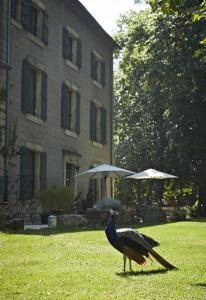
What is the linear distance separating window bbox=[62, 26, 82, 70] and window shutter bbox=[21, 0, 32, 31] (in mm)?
3275

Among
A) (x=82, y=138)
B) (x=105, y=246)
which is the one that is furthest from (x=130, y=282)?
(x=82, y=138)

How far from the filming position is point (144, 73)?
28.5m

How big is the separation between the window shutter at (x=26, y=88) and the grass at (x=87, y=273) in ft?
26.5

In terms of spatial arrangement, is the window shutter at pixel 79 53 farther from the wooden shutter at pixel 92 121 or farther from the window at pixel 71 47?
the wooden shutter at pixel 92 121

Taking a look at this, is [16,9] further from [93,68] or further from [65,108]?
[93,68]

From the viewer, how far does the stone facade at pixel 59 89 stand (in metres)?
18.7

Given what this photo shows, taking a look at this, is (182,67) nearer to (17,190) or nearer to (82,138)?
(82,138)

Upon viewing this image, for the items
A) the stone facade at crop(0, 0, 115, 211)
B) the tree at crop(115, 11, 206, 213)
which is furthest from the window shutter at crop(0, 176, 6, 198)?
the tree at crop(115, 11, 206, 213)

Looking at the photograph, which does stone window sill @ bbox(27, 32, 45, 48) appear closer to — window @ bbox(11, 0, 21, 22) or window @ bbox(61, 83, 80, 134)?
window @ bbox(11, 0, 21, 22)

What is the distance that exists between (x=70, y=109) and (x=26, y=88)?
4.76 m

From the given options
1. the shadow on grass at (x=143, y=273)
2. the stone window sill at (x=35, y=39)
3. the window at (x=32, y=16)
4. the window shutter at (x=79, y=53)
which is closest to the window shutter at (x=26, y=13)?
the window at (x=32, y=16)

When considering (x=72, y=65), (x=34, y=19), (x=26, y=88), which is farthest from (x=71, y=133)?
(x=34, y=19)

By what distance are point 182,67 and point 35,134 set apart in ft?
30.1

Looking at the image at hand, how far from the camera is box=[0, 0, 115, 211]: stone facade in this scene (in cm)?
1872
